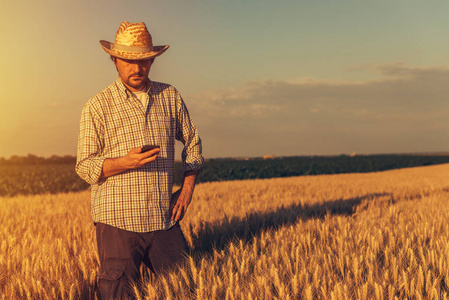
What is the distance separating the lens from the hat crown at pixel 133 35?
Answer: 2999 mm

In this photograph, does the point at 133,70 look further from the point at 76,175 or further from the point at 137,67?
the point at 76,175

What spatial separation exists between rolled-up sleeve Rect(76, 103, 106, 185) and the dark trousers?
0.44m

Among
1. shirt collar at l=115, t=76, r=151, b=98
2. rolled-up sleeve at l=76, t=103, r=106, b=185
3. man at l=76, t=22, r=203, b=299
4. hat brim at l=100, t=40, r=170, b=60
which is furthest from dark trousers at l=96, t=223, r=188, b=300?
hat brim at l=100, t=40, r=170, b=60

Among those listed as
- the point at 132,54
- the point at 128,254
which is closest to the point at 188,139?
the point at 132,54

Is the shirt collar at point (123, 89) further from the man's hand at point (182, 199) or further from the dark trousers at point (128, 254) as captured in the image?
the dark trousers at point (128, 254)

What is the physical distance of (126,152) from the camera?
304 centimetres

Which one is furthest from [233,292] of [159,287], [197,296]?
[159,287]

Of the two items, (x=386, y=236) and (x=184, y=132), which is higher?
(x=184, y=132)

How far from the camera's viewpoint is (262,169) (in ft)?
99.6

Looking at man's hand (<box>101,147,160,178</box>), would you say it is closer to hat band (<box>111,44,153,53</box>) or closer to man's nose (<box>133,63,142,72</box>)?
man's nose (<box>133,63,142,72</box>)

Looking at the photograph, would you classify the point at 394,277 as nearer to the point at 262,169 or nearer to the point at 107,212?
the point at 107,212

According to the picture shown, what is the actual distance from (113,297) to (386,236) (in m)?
2.93

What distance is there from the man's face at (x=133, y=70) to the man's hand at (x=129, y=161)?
2.20 feet

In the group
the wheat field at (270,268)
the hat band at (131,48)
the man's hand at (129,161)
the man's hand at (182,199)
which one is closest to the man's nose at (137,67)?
the hat band at (131,48)
